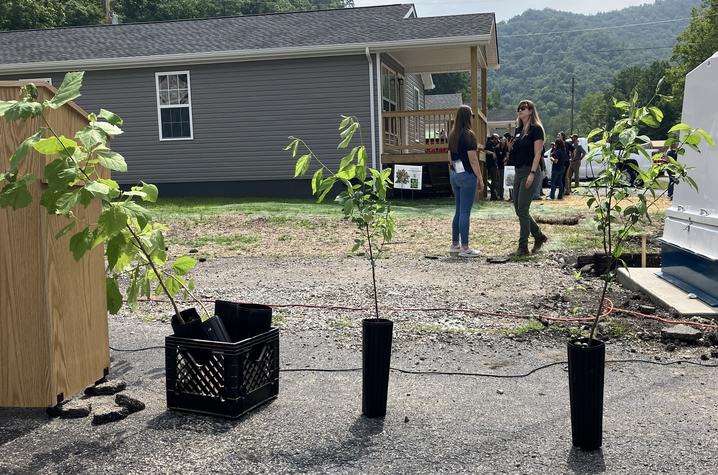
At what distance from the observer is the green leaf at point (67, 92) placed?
3143 millimetres

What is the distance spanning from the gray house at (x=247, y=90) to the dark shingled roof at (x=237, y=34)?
60 millimetres

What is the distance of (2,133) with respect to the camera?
3580 millimetres

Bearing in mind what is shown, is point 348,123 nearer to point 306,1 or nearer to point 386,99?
point 386,99

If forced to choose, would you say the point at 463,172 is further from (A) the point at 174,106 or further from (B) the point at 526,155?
(A) the point at 174,106

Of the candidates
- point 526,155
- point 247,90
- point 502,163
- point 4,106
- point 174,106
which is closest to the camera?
point 4,106

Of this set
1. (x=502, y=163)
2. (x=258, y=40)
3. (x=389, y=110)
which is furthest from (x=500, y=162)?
(x=258, y=40)

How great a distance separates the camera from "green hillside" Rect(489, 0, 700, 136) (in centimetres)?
13050

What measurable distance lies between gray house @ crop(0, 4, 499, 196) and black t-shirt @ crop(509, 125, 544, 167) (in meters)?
8.84

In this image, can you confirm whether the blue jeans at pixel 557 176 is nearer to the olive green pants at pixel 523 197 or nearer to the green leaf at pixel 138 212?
the olive green pants at pixel 523 197

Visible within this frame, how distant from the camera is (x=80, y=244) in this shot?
3303 millimetres

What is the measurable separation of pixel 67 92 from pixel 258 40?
16.3 m

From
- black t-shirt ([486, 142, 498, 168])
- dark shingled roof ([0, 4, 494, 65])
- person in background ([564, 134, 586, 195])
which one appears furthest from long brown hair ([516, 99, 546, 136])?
person in background ([564, 134, 586, 195])

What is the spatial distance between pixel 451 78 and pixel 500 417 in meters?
75.9

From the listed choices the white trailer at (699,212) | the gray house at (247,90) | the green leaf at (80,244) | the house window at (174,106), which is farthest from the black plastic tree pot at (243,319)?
the house window at (174,106)
